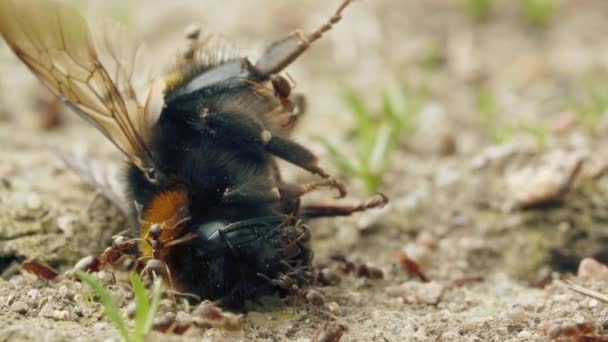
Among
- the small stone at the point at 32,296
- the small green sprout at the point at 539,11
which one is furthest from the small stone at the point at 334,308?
the small green sprout at the point at 539,11

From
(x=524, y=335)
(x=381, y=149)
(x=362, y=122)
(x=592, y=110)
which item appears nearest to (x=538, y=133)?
(x=592, y=110)

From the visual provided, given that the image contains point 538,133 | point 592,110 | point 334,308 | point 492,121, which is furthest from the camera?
point 492,121

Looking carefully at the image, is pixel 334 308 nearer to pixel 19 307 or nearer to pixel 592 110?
pixel 19 307

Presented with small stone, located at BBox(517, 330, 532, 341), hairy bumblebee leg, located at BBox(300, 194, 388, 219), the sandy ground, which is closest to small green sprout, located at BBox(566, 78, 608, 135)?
the sandy ground

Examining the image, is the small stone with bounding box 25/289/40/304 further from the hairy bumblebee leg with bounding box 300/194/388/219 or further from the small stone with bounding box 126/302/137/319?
the hairy bumblebee leg with bounding box 300/194/388/219

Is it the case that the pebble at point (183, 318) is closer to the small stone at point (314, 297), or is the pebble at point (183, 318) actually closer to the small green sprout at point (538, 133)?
the small stone at point (314, 297)

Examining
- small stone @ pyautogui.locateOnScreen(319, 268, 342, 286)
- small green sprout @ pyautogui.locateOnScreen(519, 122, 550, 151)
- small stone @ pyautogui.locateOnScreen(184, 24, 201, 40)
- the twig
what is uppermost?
small green sprout @ pyautogui.locateOnScreen(519, 122, 550, 151)

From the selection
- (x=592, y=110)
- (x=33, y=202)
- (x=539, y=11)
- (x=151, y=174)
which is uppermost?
(x=539, y=11)

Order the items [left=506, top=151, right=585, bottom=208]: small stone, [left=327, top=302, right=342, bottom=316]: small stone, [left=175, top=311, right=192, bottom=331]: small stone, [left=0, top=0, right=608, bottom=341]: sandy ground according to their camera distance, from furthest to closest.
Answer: [left=506, top=151, right=585, bottom=208]: small stone < [left=327, top=302, right=342, bottom=316]: small stone < [left=0, top=0, right=608, bottom=341]: sandy ground < [left=175, top=311, right=192, bottom=331]: small stone
